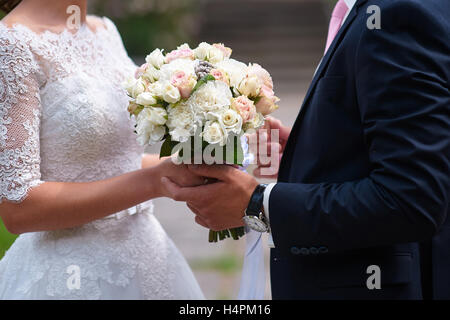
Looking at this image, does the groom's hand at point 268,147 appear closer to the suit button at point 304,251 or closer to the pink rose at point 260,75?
the pink rose at point 260,75

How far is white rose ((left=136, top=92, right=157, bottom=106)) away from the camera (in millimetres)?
2008

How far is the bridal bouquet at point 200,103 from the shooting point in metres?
1.97

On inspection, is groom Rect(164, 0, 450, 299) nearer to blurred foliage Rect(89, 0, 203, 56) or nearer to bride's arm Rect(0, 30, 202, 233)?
bride's arm Rect(0, 30, 202, 233)

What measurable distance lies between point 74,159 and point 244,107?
2.82 ft

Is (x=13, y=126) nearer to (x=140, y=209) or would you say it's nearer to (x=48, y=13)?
(x=48, y=13)

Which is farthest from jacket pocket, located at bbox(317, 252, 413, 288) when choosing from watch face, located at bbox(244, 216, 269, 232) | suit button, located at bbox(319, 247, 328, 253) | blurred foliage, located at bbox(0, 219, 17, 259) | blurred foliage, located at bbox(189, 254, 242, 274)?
blurred foliage, located at bbox(189, 254, 242, 274)

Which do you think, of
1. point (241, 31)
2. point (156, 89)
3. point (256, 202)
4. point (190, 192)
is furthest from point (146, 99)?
point (241, 31)

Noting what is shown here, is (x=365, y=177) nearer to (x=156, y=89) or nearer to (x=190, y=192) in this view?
(x=190, y=192)

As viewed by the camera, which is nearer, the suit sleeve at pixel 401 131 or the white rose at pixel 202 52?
the suit sleeve at pixel 401 131

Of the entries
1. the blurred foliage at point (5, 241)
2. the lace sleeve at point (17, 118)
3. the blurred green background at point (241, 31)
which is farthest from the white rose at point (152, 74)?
the blurred green background at point (241, 31)

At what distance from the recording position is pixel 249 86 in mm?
2051

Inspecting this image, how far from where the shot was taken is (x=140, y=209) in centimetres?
270

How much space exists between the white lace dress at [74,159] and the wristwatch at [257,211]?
29.9 inches

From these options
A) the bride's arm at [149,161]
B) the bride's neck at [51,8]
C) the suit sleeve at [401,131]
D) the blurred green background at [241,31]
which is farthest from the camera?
the blurred green background at [241,31]
